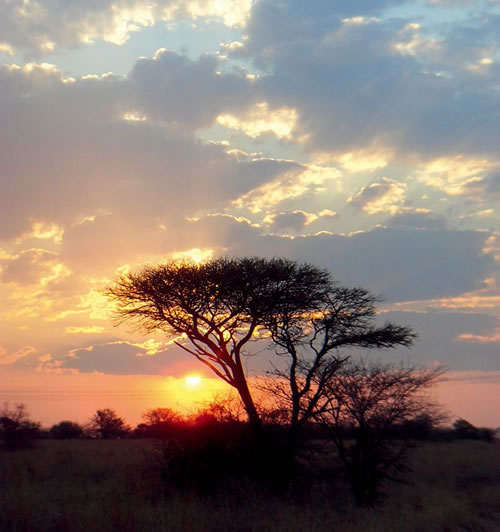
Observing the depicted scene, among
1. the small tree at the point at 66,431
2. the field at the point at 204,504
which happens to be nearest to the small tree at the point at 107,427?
the small tree at the point at 66,431

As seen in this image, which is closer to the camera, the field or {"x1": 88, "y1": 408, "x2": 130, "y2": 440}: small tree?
the field

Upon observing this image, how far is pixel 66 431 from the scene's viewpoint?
50125mm

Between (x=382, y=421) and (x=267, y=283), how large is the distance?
218 inches

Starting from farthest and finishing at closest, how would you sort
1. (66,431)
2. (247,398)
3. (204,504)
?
(66,431) < (247,398) < (204,504)

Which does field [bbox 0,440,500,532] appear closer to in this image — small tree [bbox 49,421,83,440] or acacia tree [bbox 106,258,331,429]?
acacia tree [bbox 106,258,331,429]

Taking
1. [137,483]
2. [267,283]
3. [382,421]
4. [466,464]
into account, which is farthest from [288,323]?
[466,464]

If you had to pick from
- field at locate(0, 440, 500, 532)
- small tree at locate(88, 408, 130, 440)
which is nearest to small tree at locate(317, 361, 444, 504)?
field at locate(0, 440, 500, 532)

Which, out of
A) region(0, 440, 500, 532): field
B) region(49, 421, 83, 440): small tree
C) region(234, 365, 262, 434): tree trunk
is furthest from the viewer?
region(49, 421, 83, 440): small tree

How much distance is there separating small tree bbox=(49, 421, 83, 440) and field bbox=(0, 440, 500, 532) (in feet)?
85.8

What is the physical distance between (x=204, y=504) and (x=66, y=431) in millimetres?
39182

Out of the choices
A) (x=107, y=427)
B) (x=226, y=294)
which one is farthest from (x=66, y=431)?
(x=226, y=294)

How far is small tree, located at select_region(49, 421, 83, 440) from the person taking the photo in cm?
4972

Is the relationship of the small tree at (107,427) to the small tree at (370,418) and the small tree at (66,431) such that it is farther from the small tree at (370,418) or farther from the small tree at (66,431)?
the small tree at (370,418)

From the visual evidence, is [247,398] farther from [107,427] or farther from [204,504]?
[107,427]
